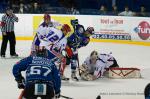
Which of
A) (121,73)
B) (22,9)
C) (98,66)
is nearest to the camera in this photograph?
(98,66)

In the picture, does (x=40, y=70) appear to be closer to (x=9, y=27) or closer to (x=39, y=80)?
(x=39, y=80)

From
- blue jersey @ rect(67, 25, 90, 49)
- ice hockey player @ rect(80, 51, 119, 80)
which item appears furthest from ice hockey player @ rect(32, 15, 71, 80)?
ice hockey player @ rect(80, 51, 119, 80)

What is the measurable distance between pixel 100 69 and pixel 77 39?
2.47ft

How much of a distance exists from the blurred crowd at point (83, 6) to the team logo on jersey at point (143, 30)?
435mm

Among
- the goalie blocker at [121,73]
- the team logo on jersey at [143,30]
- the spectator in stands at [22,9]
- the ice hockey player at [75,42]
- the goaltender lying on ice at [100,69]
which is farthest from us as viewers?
the spectator in stands at [22,9]

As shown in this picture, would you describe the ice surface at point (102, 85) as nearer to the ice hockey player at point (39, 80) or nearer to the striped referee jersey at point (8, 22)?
the striped referee jersey at point (8, 22)

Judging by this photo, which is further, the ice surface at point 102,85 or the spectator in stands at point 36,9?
the spectator in stands at point 36,9

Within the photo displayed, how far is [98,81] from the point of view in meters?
10.1

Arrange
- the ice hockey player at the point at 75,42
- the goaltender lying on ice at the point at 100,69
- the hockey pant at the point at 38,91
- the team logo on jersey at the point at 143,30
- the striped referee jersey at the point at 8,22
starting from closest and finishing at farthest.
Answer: the hockey pant at the point at 38,91
the ice hockey player at the point at 75,42
the goaltender lying on ice at the point at 100,69
the striped referee jersey at the point at 8,22
the team logo on jersey at the point at 143,30

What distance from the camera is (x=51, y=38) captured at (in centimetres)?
891

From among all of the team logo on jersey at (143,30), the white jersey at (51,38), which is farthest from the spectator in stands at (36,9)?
the white jersey at (51,38)

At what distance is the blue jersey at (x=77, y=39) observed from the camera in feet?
33.3

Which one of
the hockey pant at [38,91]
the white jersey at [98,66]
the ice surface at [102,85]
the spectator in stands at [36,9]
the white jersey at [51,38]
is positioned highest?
the spectator in stands at [36,9]

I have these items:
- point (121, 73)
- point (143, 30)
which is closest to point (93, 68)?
point (121, 73)
